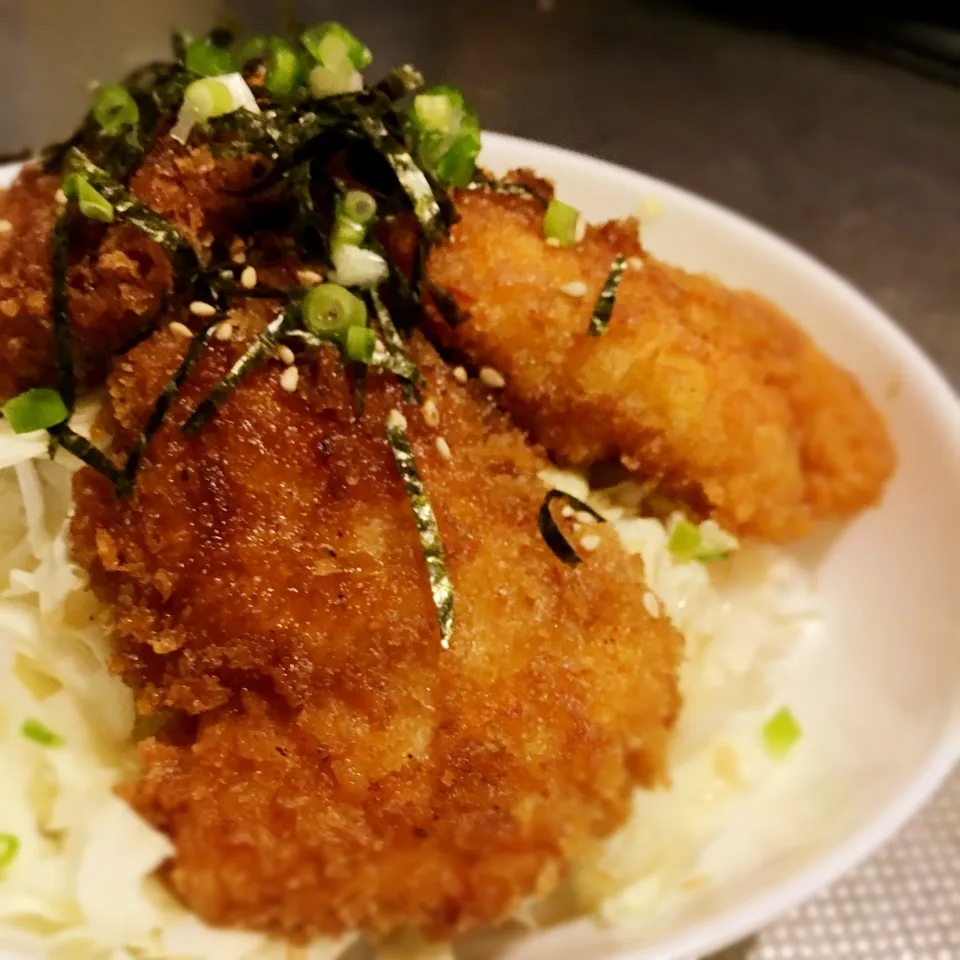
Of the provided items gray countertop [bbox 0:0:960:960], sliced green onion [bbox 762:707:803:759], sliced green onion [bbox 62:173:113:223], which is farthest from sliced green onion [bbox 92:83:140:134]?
gray countertop [bbox 0:0:960:960]

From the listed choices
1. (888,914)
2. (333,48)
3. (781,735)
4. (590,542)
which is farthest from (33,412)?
(888,914)

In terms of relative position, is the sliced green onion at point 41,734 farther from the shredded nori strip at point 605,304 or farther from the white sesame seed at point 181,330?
the shredded nori strip at point 605,304

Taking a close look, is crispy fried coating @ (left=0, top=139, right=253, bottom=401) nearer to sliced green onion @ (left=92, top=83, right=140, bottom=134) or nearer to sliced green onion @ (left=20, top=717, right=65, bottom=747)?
sliced green onion @ (left=92, top=83, right=140, bottom=134)

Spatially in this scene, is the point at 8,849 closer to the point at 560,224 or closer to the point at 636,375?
the point at 636,375

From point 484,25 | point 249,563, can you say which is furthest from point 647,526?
point 484,25

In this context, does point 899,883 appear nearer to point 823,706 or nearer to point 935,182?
point 823,706

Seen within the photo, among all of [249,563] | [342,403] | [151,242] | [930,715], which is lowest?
[930,715]
